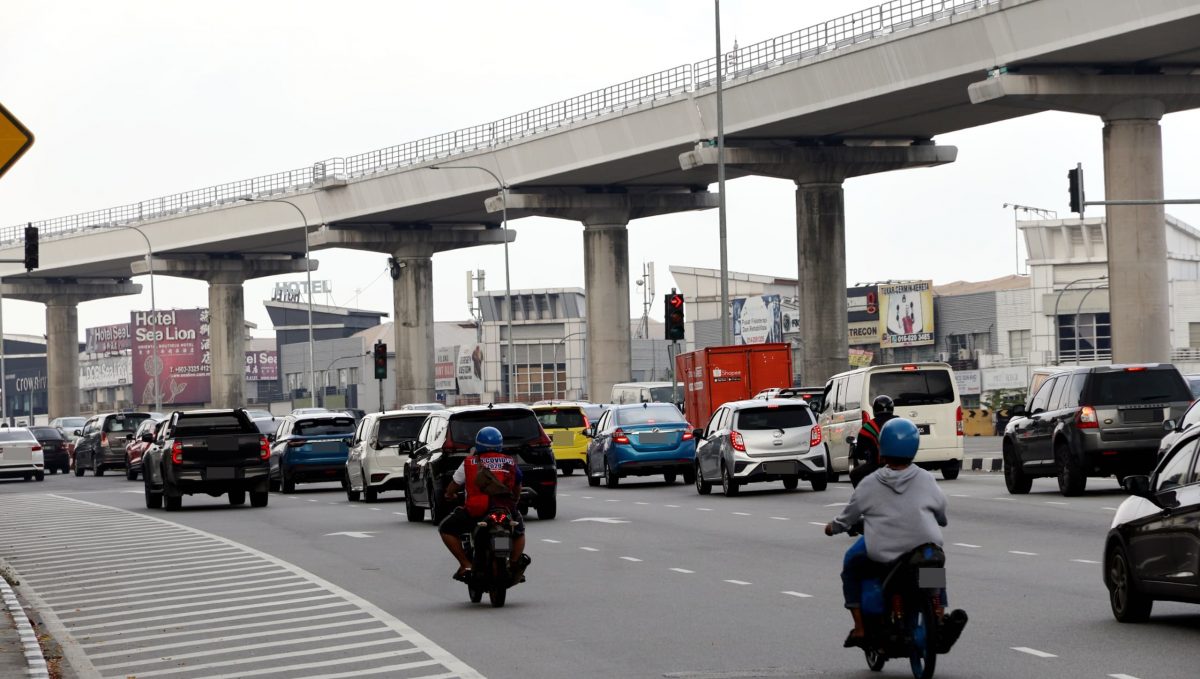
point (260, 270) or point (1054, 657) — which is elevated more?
point (260, 270)

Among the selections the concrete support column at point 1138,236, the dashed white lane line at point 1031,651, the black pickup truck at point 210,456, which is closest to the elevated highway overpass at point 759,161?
the concrete support column at point 1138,236

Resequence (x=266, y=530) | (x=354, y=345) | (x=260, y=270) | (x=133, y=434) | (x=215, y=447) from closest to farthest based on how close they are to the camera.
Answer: (x=266, y=530) → (x=215, y=447) → (x=133, y=434) → (x=260, y=270) → (x=354, y=345)

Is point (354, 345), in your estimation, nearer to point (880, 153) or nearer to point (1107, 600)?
point (880, 153)

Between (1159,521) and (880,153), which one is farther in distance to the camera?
(880,153)

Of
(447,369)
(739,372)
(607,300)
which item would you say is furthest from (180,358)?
(739,372)

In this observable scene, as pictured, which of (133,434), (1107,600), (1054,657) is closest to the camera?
(1054,657)

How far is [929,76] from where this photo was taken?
53469 millimetres

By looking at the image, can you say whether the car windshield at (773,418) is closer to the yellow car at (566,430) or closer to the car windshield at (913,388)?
the car windshield at (913,388)

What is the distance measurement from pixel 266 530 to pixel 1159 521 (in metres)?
17.4

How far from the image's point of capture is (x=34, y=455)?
56.2 m

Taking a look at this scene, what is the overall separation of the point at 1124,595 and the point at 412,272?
79184 mm

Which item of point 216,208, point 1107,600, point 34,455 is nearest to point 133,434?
point 34,455

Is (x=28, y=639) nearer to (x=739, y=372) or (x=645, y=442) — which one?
(x=645, y=442)

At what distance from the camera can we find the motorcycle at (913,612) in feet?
34.7
